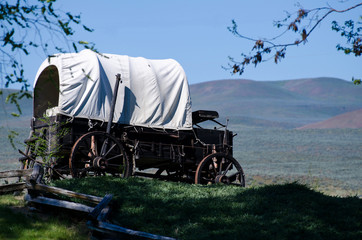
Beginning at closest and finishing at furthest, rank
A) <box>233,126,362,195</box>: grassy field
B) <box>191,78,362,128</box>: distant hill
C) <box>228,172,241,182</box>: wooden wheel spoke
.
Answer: <box>228,172,241,182</box>: wooden wheel spoke
<box>233,126,362,195</box>: grassy field
<box>191,78,362,128</box>: distant hill

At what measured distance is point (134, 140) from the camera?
47.5ft

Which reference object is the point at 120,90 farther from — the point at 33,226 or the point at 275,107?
the point at 275,107

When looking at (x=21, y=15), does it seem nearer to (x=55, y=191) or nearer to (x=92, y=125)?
(x=55, y=191)

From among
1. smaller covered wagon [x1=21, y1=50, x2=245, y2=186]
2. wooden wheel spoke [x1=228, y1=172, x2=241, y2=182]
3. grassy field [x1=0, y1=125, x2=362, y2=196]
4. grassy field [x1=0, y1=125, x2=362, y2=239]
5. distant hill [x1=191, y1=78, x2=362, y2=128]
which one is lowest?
grassy field [x1=0, y1=125, x2=362, y2=196]

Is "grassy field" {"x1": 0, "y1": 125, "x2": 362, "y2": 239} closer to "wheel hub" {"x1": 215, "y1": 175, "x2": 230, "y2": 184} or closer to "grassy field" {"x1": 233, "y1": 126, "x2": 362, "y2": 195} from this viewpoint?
"wheel hub" {"x1": 215, "y1": 175, "x2": 230, "y2": 184}

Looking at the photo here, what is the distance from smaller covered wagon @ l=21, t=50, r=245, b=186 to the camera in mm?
13688

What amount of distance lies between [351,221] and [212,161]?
5.68 metres

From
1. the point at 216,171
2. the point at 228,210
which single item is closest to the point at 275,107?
the point at 216,171

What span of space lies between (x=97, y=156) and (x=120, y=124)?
122 centimetres

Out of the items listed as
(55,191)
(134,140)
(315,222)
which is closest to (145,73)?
(134,140)

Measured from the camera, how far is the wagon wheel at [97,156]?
13.5m

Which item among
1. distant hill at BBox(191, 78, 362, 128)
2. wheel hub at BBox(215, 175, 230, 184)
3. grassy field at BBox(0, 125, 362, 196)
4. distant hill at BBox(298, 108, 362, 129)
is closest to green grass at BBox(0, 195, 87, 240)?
wheel hub at BBox(215, 175, 230, 184)

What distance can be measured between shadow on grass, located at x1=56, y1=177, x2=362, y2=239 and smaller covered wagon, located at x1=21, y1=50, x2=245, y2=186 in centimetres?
119

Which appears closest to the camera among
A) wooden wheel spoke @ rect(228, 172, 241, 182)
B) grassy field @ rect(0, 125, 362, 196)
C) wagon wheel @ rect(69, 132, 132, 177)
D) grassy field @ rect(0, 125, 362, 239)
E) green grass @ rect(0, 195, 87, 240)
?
green grass @ rect(0, 195, 87, 240)
